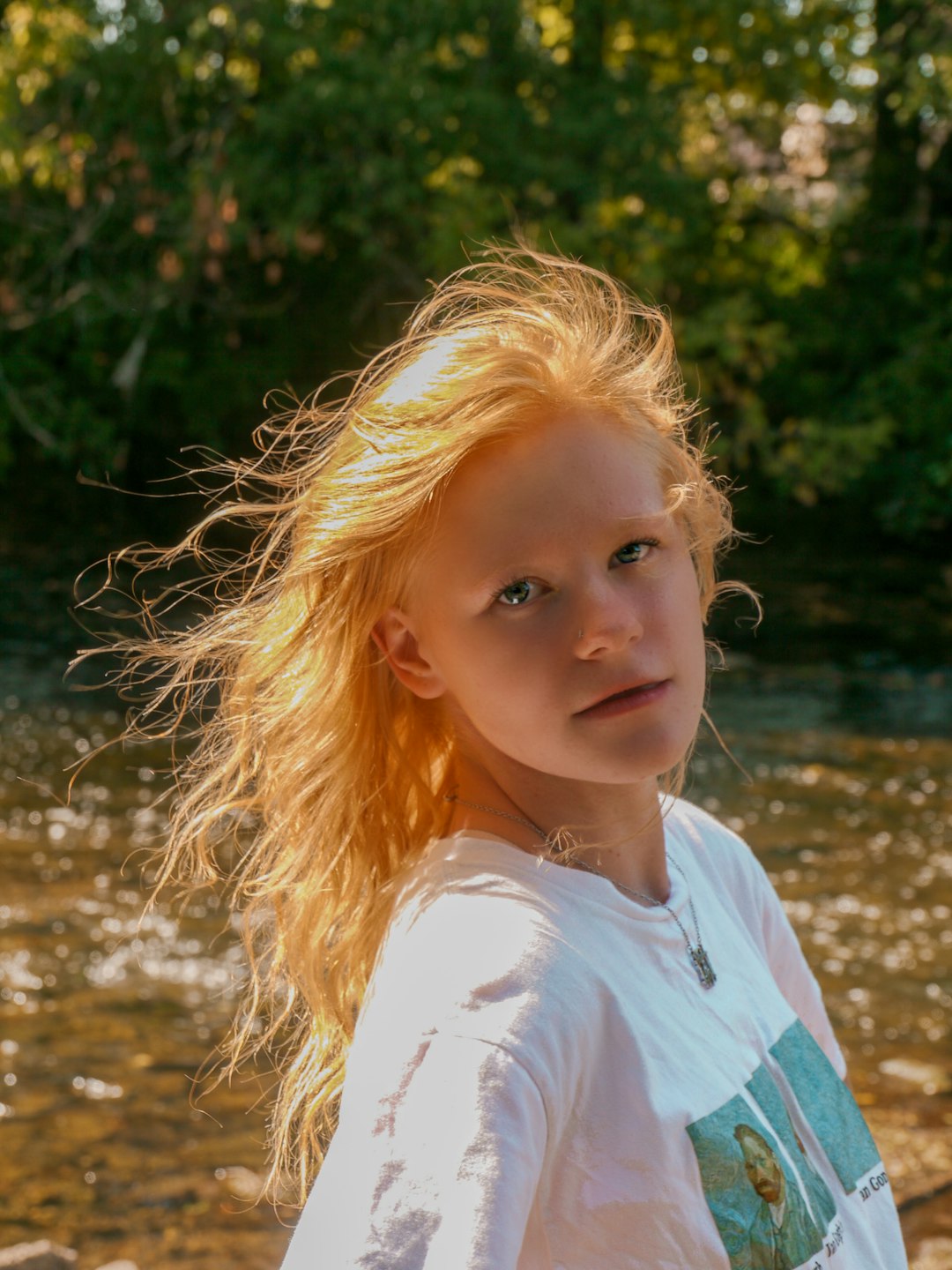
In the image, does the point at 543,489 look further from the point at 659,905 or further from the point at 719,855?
the point at 719,855

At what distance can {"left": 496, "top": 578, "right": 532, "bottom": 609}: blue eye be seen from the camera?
1.35 meters

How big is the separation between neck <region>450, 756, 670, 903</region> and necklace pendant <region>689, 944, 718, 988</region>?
72 mm

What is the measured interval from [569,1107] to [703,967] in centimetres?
30

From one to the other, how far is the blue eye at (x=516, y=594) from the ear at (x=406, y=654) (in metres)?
0.13

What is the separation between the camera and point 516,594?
1.35m

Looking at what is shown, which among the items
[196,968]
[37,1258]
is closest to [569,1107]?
[37,1258]

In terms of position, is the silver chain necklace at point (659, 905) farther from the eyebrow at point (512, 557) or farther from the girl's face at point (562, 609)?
the eyebrow at point (512, 557)

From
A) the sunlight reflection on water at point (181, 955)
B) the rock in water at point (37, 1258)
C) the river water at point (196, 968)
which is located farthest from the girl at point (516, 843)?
the rock in water at point (37, 1258)

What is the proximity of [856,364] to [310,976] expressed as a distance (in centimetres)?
1242

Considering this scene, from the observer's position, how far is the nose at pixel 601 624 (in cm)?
134

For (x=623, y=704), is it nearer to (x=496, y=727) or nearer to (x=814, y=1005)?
(x=496, y=727)

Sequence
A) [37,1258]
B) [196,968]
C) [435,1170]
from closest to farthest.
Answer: [435,1170] → [37,1258] → [196,968]

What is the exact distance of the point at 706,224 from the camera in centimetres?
1305

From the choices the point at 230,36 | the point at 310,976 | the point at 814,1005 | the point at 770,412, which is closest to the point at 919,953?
the point at 814,1005
